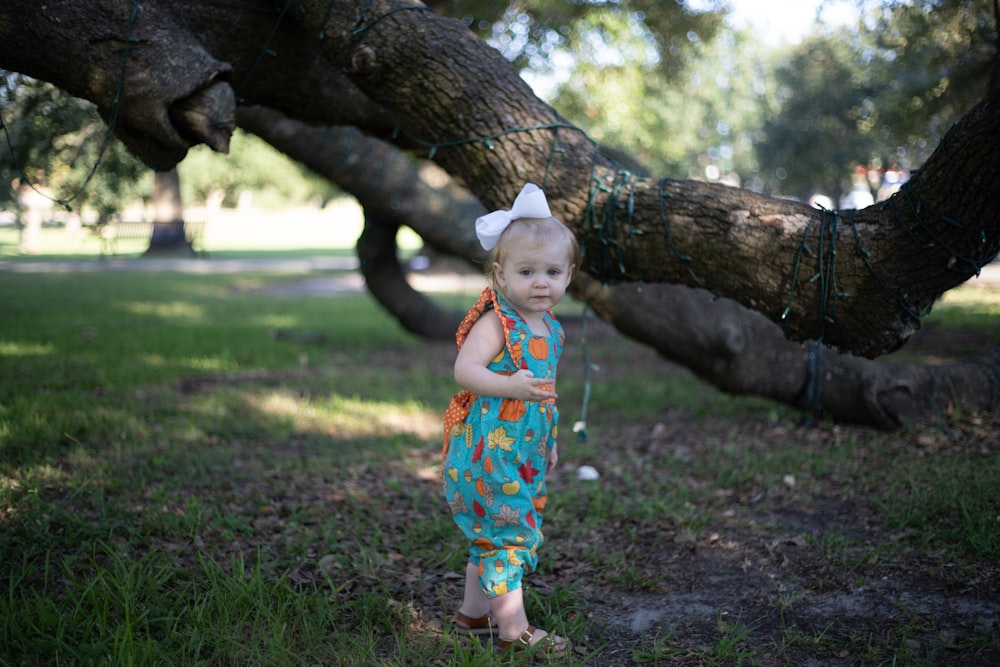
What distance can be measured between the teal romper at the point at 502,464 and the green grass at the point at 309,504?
33 centimetres

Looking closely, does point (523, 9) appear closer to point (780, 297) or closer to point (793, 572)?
point (780, 297)

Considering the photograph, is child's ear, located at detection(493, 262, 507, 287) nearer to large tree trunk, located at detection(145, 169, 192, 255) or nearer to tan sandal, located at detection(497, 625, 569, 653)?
tan sandal, located at detection(497, 625, 569, 653)

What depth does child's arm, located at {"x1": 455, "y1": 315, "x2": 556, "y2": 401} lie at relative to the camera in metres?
2.74

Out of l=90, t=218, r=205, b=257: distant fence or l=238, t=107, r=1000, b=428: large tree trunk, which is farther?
l=90, t=218, r=205, b=257: distant fence

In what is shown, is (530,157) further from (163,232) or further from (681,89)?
(163,232)

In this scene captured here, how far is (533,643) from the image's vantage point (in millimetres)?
2906

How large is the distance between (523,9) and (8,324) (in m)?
7.35

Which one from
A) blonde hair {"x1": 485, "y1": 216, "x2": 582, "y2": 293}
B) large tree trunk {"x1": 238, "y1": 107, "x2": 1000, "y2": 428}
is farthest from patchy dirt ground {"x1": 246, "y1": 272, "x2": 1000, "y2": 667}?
blonde hair {"x1": 485, "y1": 216, "x2": 582, "y2": 293}

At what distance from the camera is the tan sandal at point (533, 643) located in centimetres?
288

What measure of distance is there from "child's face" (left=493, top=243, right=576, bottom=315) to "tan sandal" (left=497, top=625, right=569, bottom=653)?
1155 millimetres

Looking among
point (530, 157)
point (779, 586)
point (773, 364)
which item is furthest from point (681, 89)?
point (779, 586)

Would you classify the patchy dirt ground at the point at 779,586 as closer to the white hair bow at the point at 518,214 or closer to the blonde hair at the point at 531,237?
the blonde hair at the point at 531,237

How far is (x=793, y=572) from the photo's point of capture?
355cm

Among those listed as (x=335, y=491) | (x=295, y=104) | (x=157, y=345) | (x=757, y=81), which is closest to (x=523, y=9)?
(x=157, y=345)
